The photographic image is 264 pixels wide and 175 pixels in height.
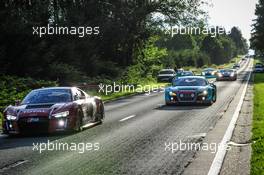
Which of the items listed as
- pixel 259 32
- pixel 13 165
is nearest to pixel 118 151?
pixel 13 165

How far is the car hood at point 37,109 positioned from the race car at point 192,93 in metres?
9.51

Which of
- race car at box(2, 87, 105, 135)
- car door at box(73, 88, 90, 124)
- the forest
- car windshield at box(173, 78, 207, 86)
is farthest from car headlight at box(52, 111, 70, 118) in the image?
the forest

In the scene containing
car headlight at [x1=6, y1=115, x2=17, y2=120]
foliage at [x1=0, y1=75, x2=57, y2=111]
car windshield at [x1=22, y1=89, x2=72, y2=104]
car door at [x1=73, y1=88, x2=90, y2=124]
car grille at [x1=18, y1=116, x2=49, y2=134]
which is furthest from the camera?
foliage at [x1=0, y1=75, x2=57, y2=111]

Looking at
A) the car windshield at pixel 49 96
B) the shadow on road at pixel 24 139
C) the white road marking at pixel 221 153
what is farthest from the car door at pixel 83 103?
the white road marking at pixel 221 153

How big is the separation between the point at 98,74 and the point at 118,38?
5371 millimetres

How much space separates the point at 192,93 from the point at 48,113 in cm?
1021

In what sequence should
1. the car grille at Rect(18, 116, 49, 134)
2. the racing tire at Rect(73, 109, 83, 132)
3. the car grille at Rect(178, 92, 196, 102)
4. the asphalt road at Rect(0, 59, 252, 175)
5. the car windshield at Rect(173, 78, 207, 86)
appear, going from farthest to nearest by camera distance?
the car windshield at Rect(173, 78, 207, 86) → the car grille at Rect(178, 92, 196, 102) → the racing tire at Rect(73, 109, 83, 132) → the car grille at Rect(18, 116, 49, 134) → the asphalt road at Rect(0, 59, 252, 175)

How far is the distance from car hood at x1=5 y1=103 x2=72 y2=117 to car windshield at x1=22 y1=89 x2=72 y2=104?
23.3 inches

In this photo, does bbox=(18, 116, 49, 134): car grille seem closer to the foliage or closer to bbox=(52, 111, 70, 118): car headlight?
bbox=(52, 111, 70, 118): car headlight

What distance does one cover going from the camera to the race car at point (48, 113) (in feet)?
40.2

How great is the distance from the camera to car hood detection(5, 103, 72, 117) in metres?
12.3

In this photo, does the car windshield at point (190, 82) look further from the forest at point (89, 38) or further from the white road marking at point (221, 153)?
the forest at point (89, 38)

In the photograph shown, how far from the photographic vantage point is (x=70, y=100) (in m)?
13.4

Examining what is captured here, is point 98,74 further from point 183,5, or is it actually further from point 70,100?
point 70,100
